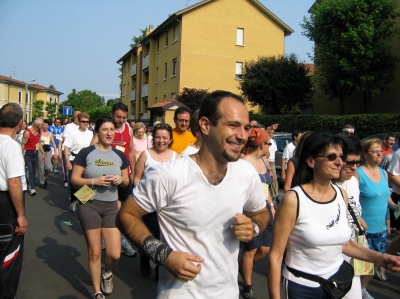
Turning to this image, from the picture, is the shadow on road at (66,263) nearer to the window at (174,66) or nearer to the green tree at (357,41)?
the green tree at (357,41)

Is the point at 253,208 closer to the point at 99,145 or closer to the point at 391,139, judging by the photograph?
the point at 99,145

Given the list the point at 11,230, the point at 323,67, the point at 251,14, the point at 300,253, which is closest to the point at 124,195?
the point at 11,230

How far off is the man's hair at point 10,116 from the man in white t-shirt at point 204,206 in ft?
8.21

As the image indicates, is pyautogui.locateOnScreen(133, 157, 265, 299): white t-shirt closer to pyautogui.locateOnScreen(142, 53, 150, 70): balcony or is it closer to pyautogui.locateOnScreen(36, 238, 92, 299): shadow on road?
pyautogui.locateOnScreen(36, 238, 92, 299): shadow on road

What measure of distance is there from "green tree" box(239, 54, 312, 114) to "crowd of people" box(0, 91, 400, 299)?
25.7 metres

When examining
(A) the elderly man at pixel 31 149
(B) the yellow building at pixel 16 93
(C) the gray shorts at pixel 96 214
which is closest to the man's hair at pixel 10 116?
(C) the gray shorts at pixel 96 214

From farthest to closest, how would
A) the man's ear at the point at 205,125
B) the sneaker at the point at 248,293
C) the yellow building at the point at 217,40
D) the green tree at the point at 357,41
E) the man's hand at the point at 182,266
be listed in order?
the yellow building at the point at 217,40, the green tree at the point at 357,41, the sneaker at the point at 248,293, the man's ear at the point at 205,125, the man's hand at the point at 182,266

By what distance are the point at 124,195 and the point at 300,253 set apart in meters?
2.89

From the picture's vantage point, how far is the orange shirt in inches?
242

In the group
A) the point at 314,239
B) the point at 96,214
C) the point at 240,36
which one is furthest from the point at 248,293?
the point at 240,36

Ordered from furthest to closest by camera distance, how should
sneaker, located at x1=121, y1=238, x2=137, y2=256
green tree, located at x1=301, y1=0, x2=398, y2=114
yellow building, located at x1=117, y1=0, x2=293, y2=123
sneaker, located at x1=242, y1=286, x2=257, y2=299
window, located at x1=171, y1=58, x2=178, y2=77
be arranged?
window, located at x1=171, y1=58, x2=178, y2=77 → yellow building, located at x1=117, y1=0, x2=293, y2=123 → green tree, located at x1=301, y1=0, x2=398, y2=114 → sneaker, located at x1=121, y1=238, x2=137, y2=256 → sneaker, located at x1=242, y1=286, x2=257, y2=299

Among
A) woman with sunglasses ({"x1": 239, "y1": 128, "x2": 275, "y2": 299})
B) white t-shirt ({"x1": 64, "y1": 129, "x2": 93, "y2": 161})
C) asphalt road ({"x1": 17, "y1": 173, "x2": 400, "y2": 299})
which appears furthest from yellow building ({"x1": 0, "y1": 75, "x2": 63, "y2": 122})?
woman with sunglasses ({"x1": 239, "y1": 128, "x2": 275, "y2": 299})

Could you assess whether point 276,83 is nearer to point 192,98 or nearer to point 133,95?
point 192,98

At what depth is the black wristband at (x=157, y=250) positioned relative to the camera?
6.88 feet
